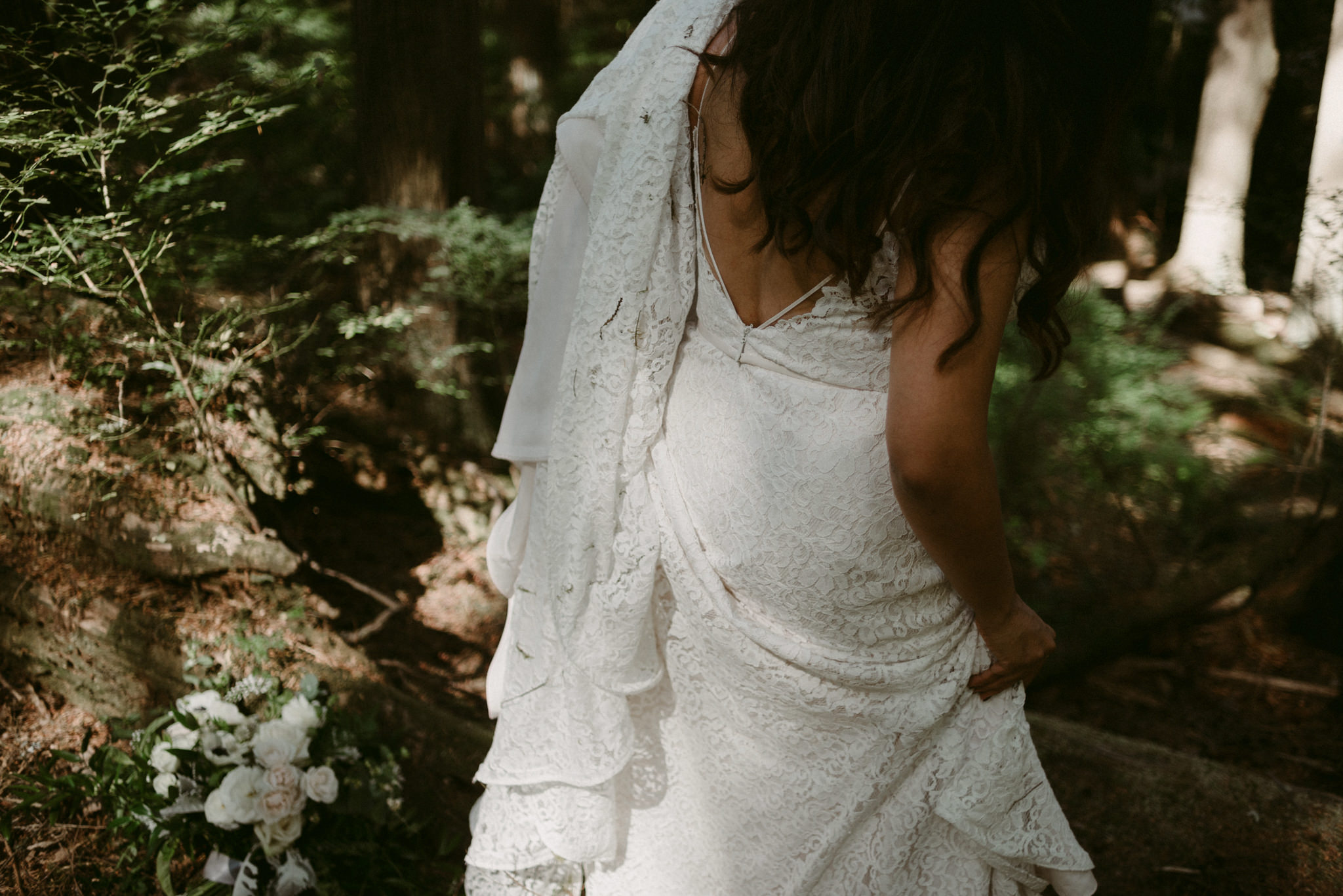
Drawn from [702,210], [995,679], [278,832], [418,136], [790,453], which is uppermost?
[418,136]

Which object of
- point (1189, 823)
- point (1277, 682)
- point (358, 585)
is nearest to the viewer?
point (1189, 823)

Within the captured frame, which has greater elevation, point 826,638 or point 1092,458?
point 826,638

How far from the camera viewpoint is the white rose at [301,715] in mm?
2078

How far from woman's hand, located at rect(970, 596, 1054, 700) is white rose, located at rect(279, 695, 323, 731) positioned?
1.64 m

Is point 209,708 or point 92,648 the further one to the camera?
point 92,648

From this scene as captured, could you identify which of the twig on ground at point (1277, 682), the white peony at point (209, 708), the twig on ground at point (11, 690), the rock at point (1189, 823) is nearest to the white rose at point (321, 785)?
the white peony at point (209, 708)

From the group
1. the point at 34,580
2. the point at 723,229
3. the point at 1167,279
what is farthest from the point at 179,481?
the point at 1167,279

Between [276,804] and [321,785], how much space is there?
0.36 feet

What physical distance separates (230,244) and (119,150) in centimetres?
39

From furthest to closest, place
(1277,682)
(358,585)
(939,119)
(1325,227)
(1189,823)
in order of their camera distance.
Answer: (1277,682)
(358,585)
(1325,227)
(1189,823)
(939,119)

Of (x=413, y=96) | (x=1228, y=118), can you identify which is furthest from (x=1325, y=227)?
(x=1228, y=118)

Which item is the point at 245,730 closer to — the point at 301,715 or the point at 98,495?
the point at 301,715

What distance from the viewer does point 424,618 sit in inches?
129

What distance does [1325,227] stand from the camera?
2615 mm
